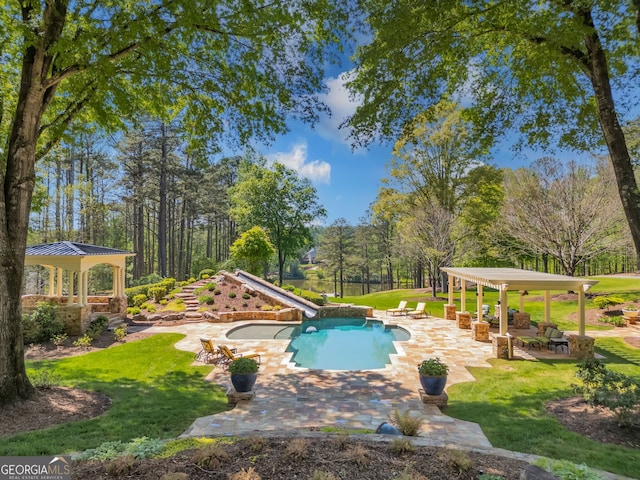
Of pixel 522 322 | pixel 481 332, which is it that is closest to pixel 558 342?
pixel 481 332

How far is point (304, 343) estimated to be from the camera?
46.6ft

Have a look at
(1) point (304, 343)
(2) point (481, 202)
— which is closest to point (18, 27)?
(1) point (304, 343)

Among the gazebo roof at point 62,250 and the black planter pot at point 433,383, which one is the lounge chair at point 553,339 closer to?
the black planter pot at point 433,383

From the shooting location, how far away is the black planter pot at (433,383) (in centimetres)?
700

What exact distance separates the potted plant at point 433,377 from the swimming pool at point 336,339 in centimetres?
387

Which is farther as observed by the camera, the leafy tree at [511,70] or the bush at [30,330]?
the bush at [30,330]

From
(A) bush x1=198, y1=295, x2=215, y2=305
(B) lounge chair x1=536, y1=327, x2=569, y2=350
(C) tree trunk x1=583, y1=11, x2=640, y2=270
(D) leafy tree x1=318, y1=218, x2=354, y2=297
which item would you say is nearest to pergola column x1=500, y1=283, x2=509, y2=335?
(B) lounge chair x1=536, y1=327, x2=569, y2=350

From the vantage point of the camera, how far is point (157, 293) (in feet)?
63.5

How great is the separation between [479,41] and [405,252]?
64.4ft

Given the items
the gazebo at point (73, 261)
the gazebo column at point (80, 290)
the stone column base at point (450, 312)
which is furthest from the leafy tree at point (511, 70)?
the gazebo column at point (80, 290)

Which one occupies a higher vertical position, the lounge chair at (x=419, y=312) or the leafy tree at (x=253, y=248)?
the leafy tree at (x=253, y=248)

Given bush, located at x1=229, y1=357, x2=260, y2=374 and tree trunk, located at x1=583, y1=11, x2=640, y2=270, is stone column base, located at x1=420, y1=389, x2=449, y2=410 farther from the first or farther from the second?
tree trunk, located at x1=583, y1=11, x2=640, y2=270

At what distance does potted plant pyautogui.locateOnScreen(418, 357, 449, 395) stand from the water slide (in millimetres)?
11437

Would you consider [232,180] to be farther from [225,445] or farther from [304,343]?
[225,445]
